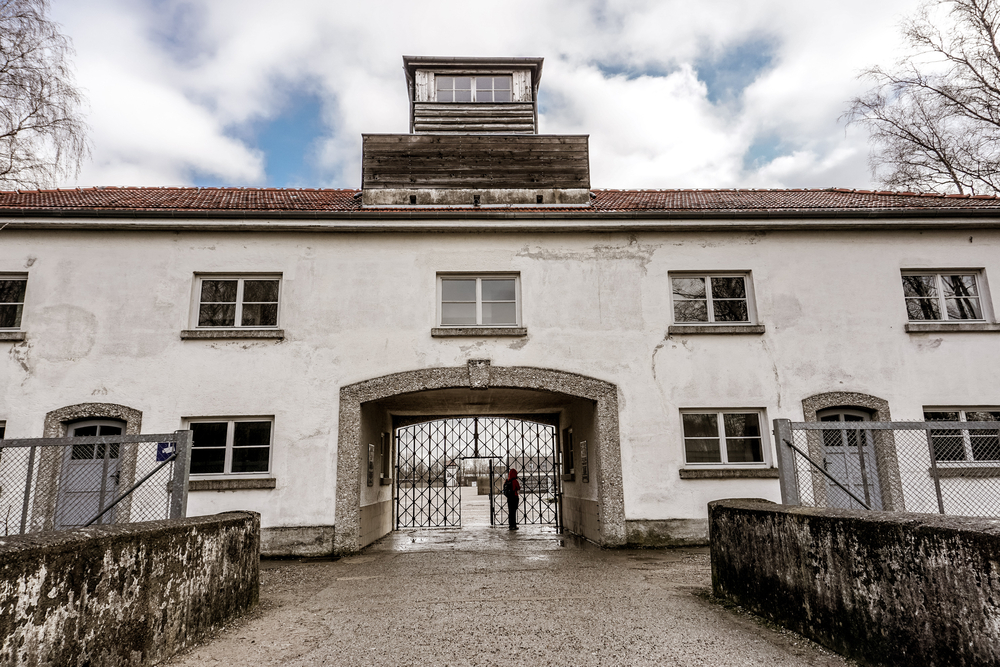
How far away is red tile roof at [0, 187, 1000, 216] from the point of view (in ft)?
40.9

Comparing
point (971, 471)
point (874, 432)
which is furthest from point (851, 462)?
point (971, 471)

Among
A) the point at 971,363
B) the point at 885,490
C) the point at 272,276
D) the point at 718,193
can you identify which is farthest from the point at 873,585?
the point at 718,193

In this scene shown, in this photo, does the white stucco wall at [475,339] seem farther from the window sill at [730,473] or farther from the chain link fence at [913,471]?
the chain link fence at [913,471]

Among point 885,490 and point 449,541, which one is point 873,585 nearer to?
point 885,490

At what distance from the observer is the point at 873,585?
448cm

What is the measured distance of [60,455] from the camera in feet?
37.2

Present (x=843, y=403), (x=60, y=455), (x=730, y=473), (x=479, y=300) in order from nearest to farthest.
Result: 1. (x=60, y=455)
2. (x=730, y=473)
3. (x=843, y=403)
4. (x=479, y=300)

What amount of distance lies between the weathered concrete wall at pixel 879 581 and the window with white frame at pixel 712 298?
655 cm

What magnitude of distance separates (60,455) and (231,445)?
9.06ft

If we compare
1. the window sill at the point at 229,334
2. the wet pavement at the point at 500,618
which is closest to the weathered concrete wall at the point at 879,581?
the wet pavement at the point at 500,618

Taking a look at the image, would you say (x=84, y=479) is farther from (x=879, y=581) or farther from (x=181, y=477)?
(x=879, y=581)

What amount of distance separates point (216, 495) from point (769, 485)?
936 cm

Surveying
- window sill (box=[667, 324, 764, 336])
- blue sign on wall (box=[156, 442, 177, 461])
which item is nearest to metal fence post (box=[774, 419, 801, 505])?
window sill (box=[667, 324, 764, 336])

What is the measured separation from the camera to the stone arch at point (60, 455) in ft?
36.2
